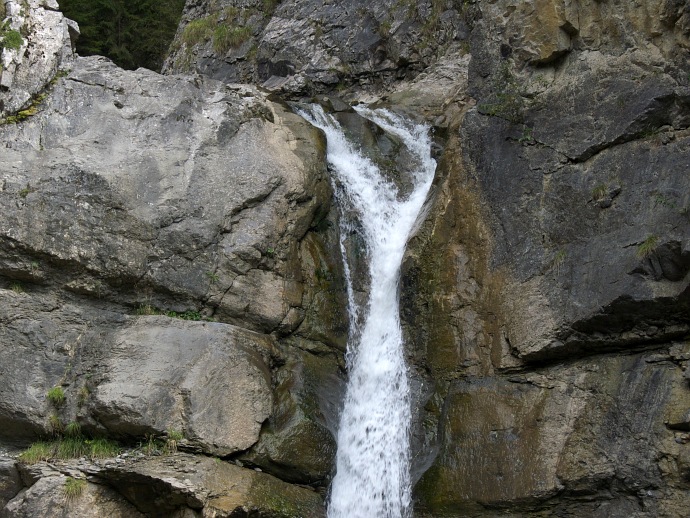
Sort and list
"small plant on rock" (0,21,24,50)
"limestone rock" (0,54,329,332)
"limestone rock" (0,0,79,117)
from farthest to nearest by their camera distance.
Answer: "small plant on rock" (0,21,24,50) → "limestone rock" (0,0,79,117) → "limestone rock" (0,54,329,332)

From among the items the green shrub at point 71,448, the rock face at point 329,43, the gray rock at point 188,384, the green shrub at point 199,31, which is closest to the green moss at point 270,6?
the rock face at point 329,43

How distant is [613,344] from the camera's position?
10.4 m

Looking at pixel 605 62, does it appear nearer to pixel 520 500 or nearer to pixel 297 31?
pixel 520 500

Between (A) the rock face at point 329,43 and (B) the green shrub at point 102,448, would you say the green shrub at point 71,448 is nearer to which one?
(B) the green shrub at point 102,448

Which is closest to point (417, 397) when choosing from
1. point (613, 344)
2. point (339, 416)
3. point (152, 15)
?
point (339, 416)

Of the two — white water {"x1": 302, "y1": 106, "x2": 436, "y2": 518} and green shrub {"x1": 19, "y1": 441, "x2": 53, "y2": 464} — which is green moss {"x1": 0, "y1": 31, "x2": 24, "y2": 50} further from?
green shrub {"x1": 19, "y1": 441, "x2": 53, "y2": 464}

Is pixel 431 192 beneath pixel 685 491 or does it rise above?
above

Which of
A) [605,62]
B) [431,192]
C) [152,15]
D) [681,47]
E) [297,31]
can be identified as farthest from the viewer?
[152,15]

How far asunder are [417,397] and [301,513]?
272 cm

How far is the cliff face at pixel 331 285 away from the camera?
9.93m

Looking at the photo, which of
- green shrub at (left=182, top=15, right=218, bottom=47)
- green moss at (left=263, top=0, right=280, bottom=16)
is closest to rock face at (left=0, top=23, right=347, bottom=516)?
green moss at (left=263, top=0, right=280, bottom=16)

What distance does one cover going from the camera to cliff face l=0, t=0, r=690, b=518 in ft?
32.6

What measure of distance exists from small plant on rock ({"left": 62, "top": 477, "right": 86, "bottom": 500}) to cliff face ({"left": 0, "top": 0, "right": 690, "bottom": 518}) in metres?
0.11

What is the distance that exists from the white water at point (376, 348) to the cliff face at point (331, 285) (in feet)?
1.00
